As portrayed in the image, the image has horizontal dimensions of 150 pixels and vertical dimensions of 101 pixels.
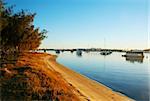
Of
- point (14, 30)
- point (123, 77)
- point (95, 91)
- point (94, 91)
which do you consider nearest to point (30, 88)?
point (94, 91)

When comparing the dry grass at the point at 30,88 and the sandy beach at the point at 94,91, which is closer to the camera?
the dry grass at the point at 30,88

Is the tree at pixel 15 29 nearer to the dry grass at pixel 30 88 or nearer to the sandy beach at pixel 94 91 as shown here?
the sandy beach at pixel 94 91

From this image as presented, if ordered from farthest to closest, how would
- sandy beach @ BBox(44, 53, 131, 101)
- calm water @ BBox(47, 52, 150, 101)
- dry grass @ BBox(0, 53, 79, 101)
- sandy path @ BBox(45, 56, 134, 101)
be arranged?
calm water @ BBox(47, 52, 150, 101) → sandy path @ BBox(45, 56, 134, 101) → sandy beach @ BBox(44, 53, 131, 101) → dry grass @ BBox(0, 53, 79, 101)

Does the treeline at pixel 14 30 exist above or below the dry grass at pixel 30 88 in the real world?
above

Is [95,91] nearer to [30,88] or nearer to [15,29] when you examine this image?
[30,88]

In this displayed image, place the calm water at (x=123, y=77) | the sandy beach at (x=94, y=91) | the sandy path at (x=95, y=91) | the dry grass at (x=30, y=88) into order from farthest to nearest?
the calm water at (x=123, y=77)
the sandy path at (x=95, y=91)
the sandy beach at (x=94, y=91)
the dry grass at (x=30, y=88)

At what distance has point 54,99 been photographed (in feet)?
54.4

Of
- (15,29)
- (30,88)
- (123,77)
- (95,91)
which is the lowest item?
(123,77)

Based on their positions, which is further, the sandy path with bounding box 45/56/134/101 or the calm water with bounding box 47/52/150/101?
the calm water with bounding box 47/52/150/101

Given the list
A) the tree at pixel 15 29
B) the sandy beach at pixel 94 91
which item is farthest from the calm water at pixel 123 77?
the tree at pixel 15 29

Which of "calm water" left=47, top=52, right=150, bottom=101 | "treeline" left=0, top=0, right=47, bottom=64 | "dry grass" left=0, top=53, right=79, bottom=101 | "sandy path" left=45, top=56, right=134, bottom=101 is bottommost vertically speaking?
"calm water" left=47, top=52, right=150, bottom=101

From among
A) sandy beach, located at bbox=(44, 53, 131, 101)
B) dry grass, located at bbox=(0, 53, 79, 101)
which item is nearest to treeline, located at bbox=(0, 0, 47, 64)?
sandy beach, located at bbox=(44, 53, 131, 101)

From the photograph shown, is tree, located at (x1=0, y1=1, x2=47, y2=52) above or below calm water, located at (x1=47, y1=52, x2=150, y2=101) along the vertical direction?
above

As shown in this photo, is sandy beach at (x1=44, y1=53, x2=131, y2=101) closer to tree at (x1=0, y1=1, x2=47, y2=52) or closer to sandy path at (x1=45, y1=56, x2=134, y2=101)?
sandy path at (x1=45, y1=56, x2=134, y2=101)
